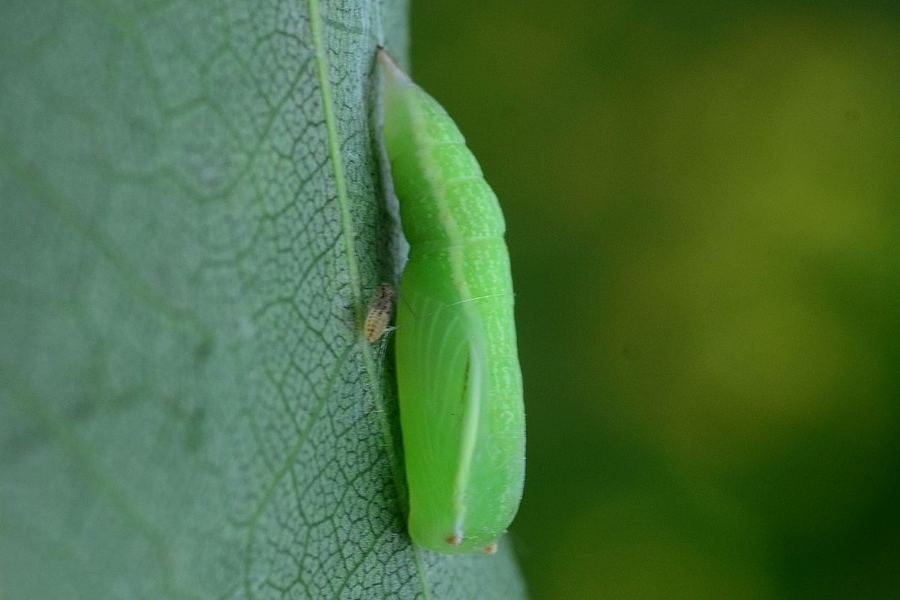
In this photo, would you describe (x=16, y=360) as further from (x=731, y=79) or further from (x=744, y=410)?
(x=731, y=79)

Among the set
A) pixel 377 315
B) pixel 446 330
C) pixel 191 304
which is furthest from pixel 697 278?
pixel 191 304

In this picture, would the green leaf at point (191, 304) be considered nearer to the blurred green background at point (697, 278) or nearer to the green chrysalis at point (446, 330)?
the green chrysalis at point (446, 330)

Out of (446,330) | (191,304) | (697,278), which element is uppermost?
(191,304)

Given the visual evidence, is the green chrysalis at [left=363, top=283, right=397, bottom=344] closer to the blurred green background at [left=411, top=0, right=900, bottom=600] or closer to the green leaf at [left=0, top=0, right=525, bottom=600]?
the green leaf at [left=0, top=0, right=525, bottom=600]

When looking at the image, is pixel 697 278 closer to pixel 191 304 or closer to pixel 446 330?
pixel 446 330

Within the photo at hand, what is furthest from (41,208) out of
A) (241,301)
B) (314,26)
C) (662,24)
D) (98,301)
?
(662,24)

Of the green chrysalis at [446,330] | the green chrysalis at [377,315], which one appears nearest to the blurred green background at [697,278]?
the green chrysalis at [446,330]

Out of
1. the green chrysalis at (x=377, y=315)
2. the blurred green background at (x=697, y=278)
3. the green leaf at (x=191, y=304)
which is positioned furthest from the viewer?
the blurred green background at (x=697, y=278)
